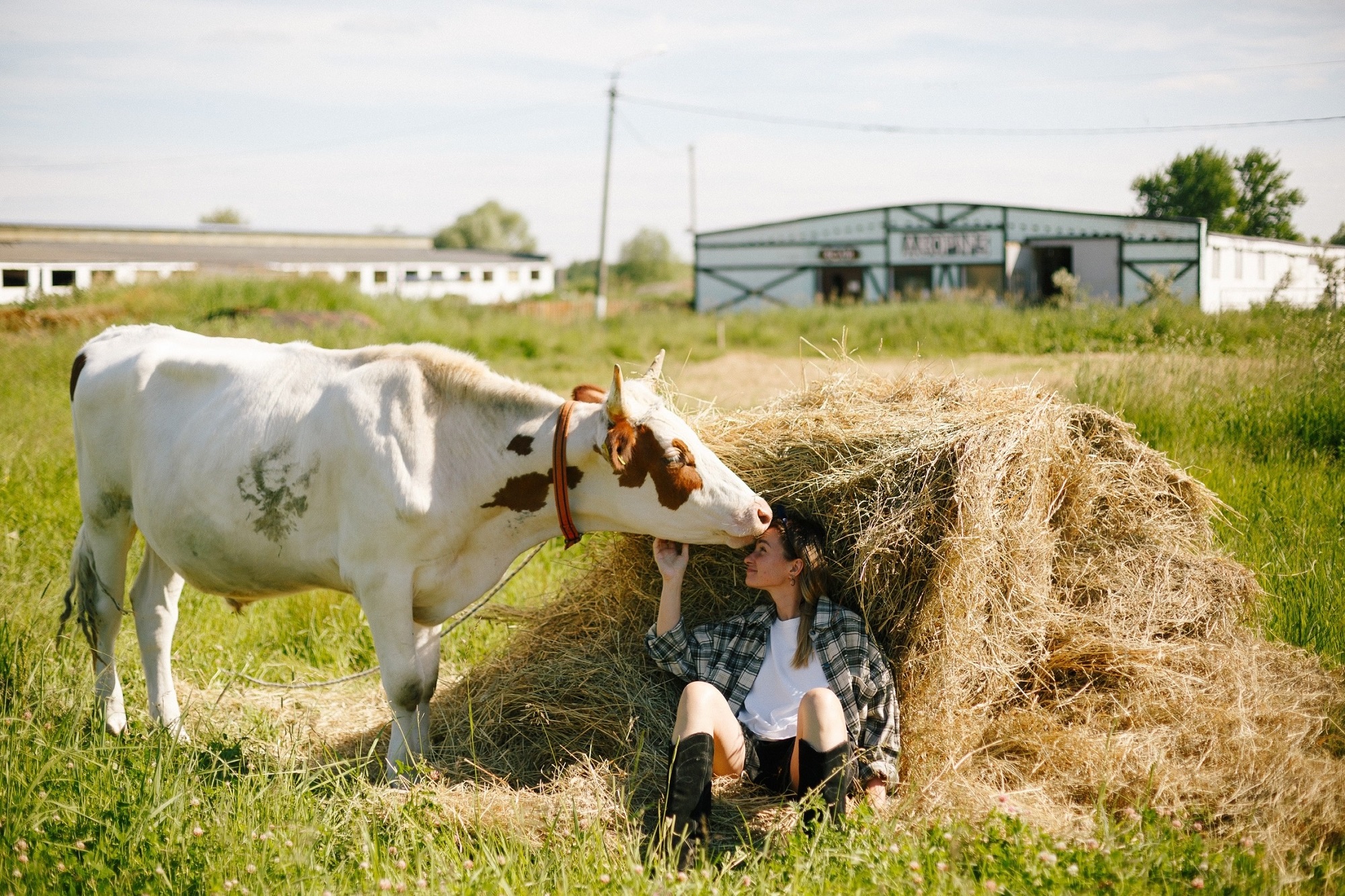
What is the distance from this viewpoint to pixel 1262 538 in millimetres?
6164

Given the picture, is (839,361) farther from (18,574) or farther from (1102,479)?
(18,574)

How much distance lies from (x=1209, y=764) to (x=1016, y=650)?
83 cm

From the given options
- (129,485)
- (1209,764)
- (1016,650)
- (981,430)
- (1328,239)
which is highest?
(1328,239)

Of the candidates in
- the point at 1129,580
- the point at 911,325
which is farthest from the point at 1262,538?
the point at 911,325

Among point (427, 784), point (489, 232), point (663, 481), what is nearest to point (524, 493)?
point (663, 481)

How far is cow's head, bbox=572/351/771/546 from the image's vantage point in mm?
4113

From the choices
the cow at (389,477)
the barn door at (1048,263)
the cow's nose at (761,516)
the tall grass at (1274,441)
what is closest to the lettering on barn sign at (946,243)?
the barn door at (1048,263)

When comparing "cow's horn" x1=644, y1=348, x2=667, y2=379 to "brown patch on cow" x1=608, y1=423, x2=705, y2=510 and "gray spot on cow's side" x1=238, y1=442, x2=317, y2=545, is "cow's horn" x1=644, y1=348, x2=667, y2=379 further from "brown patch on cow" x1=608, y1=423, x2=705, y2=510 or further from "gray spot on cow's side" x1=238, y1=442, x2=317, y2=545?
"gray spot on cow's side" x1=238, y1=442, x2=317, y2=545

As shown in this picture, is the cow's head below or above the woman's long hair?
above

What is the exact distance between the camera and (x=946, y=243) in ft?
109

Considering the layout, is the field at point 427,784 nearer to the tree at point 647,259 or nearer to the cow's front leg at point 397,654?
the cow's front leg at point 397,654

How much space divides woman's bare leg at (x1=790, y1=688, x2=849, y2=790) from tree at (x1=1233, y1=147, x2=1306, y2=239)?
10.7 m

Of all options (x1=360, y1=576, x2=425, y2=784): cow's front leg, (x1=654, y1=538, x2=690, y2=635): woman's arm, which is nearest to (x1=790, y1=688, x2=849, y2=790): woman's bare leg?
(x1=654, y1=538, x2=690, y2=635): woman's arm

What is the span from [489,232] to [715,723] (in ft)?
287
